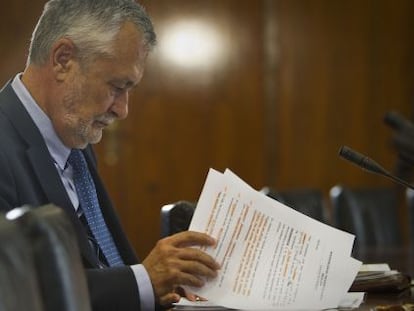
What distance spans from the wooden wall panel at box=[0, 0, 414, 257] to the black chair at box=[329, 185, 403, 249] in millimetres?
2481

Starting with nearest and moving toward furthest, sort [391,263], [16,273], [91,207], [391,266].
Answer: [16,273] < [91,207] < [391,266] < [391,263]

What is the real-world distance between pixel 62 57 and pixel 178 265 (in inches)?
27.0

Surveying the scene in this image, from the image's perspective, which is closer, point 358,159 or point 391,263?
point 358,159

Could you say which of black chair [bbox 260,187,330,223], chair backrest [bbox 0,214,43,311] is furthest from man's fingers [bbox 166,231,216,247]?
black chair [bbox 260,187,330,223]

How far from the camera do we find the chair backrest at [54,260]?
1.18 meters

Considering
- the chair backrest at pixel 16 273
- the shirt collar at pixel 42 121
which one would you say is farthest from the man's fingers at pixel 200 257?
the chair backrest at pixel 16 273

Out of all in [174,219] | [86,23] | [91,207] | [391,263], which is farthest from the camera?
[391,263]

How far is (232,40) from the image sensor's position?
300 inches

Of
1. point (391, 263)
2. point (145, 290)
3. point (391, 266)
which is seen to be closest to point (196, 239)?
point (145, 290)

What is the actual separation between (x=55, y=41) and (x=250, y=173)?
17.6 ft

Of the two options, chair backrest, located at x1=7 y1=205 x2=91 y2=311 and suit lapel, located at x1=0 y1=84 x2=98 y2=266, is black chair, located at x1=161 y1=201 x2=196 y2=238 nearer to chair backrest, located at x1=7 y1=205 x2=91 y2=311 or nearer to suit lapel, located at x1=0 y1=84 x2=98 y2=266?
suit lapel, located at x1=0 y1=84 x2=98 y2=266

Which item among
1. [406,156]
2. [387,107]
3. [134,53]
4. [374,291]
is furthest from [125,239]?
[387,107]

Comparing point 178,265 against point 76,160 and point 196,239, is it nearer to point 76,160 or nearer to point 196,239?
point 196,239

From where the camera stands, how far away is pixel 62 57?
7.80 feet
